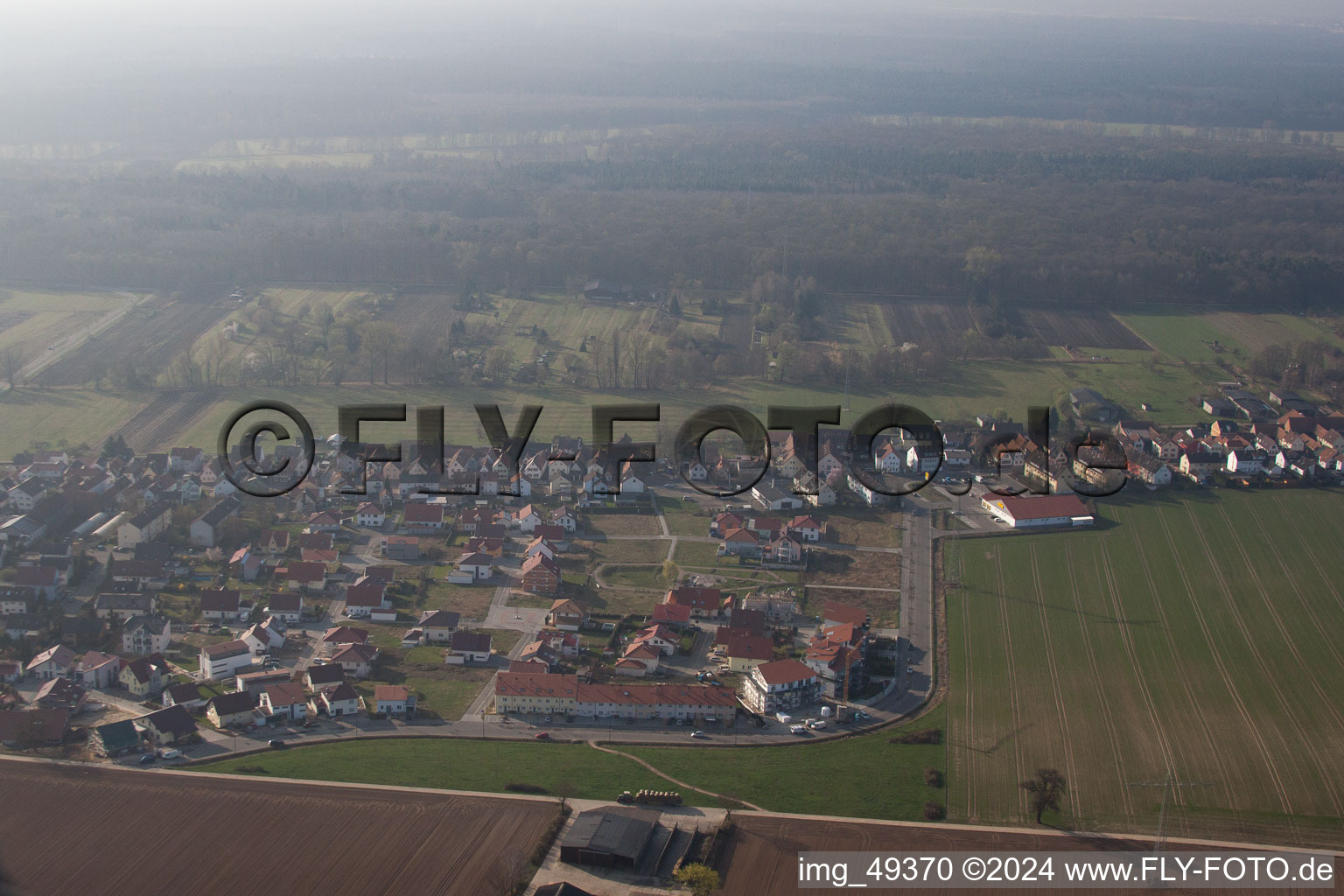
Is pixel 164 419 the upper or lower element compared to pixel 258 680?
upper

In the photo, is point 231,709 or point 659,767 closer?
point 659,767

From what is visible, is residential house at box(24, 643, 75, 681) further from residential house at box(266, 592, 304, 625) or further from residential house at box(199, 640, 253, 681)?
residential house at box(266, 592, 304, 625)

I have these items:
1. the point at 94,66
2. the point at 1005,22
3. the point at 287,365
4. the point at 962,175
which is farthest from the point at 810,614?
the point at 1005,22

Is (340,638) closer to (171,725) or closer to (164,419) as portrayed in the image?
(171,725)

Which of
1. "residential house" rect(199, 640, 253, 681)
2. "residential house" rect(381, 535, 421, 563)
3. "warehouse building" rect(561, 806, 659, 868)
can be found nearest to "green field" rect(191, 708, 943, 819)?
"warehouse building" rect(561, 806, 659, 868)

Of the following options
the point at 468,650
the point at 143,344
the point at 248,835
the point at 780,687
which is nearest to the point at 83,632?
the point at 468,650

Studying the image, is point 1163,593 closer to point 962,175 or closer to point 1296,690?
→ point 1296,690

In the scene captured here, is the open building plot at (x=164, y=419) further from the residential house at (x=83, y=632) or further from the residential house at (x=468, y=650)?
the residential house at (x=468, y=650)
